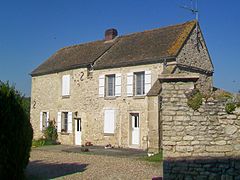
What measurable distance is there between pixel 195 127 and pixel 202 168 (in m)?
0.94

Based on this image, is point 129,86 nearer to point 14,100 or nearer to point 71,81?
point 71,81

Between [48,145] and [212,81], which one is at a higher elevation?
[212,81]

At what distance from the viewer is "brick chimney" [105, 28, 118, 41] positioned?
22500 millimetres

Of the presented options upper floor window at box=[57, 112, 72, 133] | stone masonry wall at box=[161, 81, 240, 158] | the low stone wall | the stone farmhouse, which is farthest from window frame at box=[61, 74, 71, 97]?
the low stone wall

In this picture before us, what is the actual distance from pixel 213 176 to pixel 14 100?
533 cm

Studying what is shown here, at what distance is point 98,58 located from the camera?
20391 millimetres

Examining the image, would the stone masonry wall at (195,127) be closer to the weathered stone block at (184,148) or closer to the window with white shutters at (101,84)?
the weathered stone block at (184,148)

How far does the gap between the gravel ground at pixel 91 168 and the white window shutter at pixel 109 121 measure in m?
3.66

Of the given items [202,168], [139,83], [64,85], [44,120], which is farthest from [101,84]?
[202,168]

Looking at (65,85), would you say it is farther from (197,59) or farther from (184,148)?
(184,148)

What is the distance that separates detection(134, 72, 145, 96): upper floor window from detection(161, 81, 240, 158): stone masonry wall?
391 inches

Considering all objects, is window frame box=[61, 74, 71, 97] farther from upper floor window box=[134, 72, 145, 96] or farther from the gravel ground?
the gravel ground

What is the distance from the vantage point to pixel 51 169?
1167 cm

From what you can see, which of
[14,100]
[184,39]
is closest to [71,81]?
[184,39]
